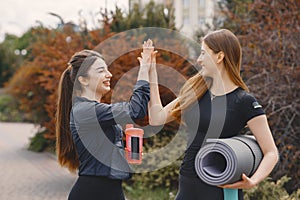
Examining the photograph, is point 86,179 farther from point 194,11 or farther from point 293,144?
point 194,11

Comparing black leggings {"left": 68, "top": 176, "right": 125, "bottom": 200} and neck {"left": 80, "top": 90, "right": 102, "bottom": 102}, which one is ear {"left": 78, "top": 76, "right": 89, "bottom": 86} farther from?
black leggings {"left": 68, "top": 176, "right": 125, "bottom": 200}

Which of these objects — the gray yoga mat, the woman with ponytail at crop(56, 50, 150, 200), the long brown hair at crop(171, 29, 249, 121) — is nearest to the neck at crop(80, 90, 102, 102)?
the woman with ponytail at crop(56, 50, 150, 200)

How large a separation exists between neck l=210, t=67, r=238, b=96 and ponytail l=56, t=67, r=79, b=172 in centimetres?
96

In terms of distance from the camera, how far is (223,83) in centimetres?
257

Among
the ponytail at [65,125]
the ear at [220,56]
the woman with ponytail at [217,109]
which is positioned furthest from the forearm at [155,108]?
the ponytail at [65,125]

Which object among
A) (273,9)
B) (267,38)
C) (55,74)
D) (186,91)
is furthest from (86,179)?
(55,74)

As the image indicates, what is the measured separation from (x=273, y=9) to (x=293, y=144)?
2.52 metres

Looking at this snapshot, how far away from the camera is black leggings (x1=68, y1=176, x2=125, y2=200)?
272 cm

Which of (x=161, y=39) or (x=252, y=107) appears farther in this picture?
(x=161, y=39)

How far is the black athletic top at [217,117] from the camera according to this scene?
96.4 inches

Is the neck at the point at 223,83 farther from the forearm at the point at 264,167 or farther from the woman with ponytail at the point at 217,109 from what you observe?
the forearm at the point at 264,167

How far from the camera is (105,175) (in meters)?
2.70

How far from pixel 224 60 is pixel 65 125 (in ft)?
3.82

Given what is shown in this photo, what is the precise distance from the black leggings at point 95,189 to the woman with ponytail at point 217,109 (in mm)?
409
